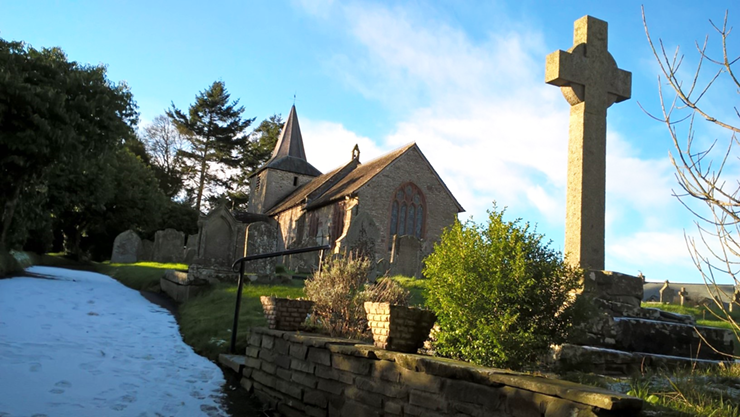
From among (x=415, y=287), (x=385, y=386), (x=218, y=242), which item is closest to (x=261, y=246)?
(x=218, y=242)

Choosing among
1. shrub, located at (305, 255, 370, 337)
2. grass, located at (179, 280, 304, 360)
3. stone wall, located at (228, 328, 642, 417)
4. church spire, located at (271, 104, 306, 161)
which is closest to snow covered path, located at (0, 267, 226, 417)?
grass, located at (179, 280, 304, 360)

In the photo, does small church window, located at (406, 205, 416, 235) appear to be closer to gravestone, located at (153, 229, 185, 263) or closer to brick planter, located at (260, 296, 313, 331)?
gravestone, located at (153, 229, 185, 263)

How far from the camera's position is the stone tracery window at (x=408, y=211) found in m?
30.4

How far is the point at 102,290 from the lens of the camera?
13.2 m

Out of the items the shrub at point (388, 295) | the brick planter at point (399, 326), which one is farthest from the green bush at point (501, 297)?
the shrub at point (388, 295)

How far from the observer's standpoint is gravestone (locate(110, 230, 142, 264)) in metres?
27.5

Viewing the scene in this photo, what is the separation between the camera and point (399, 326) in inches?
195

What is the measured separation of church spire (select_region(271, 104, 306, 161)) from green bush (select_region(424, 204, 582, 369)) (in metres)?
42.2

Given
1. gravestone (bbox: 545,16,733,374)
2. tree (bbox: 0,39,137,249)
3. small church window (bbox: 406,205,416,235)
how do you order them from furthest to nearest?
small church window (bbox: 406,205,416,235) → tree (bbox: 0,39,137,249) → gravestone (bbox: 545,16,733,374)

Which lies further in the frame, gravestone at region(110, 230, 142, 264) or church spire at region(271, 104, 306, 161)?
church spire at region(271, 104, 306, 161)

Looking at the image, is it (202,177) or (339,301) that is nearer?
(339,301)

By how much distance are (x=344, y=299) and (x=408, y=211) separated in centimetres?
2404

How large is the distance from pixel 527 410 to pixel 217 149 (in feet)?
178

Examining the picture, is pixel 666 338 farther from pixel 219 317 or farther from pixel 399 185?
pixel 399 185
